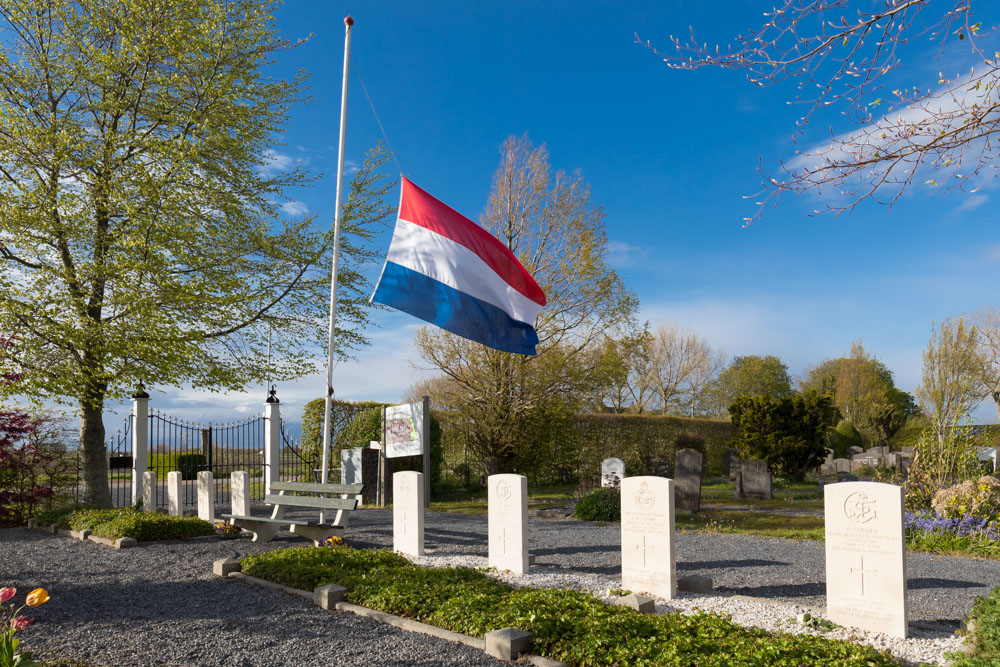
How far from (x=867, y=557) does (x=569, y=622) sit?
7.98 feet

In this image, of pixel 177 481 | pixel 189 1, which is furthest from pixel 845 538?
pixel 189 1

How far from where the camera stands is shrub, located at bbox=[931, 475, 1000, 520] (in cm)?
1017

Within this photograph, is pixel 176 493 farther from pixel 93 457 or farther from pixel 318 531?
pixel 318 531

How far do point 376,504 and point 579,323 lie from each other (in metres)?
6.81

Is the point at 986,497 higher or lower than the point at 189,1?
lower

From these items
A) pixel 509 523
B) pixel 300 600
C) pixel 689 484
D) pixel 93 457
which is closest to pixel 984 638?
pixel 509 523

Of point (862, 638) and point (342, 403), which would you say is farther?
point (342, 403)

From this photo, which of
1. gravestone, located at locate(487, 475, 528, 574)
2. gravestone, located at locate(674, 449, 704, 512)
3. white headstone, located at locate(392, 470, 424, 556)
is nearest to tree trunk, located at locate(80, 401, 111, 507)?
white headstone, located at locate(392, 470, 424, 556)

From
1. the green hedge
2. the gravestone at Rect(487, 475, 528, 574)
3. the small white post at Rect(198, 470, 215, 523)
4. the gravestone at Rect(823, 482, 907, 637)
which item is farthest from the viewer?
the small white post at Rect(198, 470, 215, 523)

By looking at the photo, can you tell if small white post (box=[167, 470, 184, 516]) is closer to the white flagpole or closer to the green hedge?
the white flagpole

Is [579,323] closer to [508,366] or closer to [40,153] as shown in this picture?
[508,366]

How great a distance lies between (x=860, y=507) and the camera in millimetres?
5531

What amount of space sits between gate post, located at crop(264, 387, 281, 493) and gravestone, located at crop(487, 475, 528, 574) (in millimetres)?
9262

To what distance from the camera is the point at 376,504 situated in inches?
627
